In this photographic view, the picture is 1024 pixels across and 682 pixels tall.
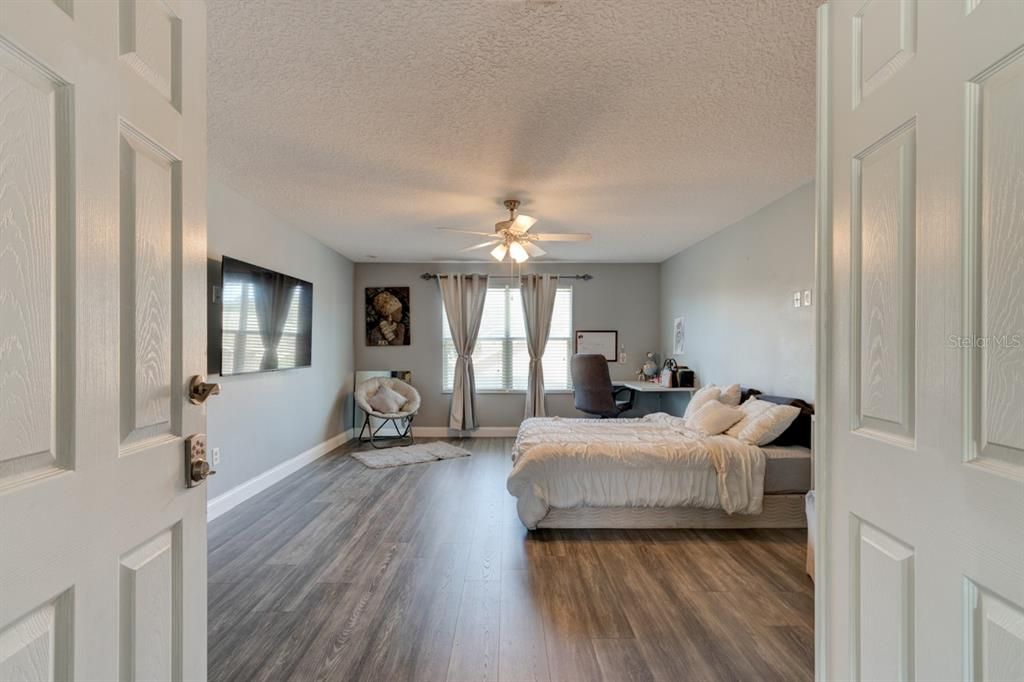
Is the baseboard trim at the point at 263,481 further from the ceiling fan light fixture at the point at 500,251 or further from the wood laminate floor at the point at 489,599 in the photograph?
the ceiling fan light fixture at the point at 500,251

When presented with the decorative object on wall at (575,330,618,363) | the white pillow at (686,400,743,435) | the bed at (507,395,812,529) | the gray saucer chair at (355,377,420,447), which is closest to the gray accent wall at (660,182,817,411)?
the white pillow at (686,400,743,435)

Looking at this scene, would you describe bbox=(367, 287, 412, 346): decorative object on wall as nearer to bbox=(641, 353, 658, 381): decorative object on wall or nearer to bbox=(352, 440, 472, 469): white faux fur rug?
bbox=(352, 440, 472, 469): white faux fur rug

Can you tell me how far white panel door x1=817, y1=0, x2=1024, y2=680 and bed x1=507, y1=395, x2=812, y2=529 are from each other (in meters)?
1.97

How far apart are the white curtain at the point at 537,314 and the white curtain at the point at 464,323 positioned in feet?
1.96

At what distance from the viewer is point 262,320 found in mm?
3805

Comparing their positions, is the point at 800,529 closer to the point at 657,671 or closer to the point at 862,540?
the point at 657,671

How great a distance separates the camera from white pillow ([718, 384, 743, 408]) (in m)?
3.88

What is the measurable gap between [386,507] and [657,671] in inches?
92.2

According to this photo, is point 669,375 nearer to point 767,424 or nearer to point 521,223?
point 767,424

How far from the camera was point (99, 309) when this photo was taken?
0.75 m

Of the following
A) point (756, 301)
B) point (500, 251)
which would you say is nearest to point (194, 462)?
point (500, 251)

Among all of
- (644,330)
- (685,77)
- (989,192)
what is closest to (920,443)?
(989,192)

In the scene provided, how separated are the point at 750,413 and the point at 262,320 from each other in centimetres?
393

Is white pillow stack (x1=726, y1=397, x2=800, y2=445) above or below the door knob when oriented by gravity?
below
